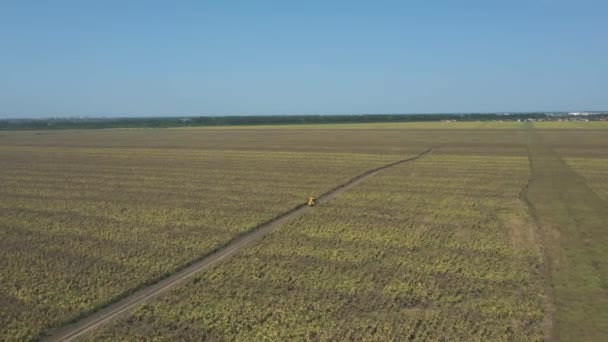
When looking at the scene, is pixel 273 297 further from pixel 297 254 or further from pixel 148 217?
pixel 148 217

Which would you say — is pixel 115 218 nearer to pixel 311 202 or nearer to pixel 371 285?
pixel 311 202

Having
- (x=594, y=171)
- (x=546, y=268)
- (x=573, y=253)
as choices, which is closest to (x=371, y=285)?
(x=546, y=268)

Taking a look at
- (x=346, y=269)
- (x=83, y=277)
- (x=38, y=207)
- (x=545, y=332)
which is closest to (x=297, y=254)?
(x=346, y=269)

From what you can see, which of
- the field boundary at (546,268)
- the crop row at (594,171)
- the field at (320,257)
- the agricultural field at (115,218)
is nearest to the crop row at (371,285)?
the field at (320,257)

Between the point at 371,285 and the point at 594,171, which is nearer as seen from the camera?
the point at 371,285

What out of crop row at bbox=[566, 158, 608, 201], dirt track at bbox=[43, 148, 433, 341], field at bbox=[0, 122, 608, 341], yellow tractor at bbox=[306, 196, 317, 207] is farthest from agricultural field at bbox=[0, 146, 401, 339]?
crop row at bbox=[566, 158, 608, 201]

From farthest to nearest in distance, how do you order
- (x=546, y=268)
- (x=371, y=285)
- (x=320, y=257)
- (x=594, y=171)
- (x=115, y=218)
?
(x=594, y=171) < (x=115, y=218) < (x=320, y=257) < (x=546, y=268) < (x=371, y=285)

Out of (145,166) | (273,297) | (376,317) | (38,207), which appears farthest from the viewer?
(145,166)
